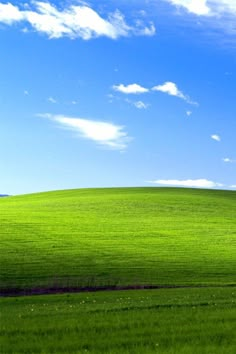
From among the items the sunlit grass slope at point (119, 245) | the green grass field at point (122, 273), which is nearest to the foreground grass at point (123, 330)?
the green grass field at point (122, 273)

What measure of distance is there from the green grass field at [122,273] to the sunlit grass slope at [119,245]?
8 centimetres

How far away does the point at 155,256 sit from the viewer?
41.8m

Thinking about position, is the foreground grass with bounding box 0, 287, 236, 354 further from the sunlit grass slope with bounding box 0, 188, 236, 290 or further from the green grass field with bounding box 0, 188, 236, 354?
the sunlit grass slope with bounding box 0, 188, 236, 290

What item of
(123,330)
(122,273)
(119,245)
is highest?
(123,330)

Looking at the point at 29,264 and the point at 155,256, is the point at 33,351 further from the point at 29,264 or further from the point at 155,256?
the point at 155,256

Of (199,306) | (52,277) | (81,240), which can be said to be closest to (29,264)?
(52,277)

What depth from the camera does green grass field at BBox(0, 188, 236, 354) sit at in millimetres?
→ 11461

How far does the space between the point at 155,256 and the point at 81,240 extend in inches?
338

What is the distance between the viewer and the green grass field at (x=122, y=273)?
37.6 ft

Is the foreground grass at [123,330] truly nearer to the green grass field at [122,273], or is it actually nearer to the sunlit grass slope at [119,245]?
the green grass field at [122,273]

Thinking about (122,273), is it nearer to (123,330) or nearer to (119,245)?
(119,245)

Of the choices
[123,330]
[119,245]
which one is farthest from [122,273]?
[123,330]

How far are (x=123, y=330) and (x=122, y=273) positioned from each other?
76.6 feet

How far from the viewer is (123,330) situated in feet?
40.2
